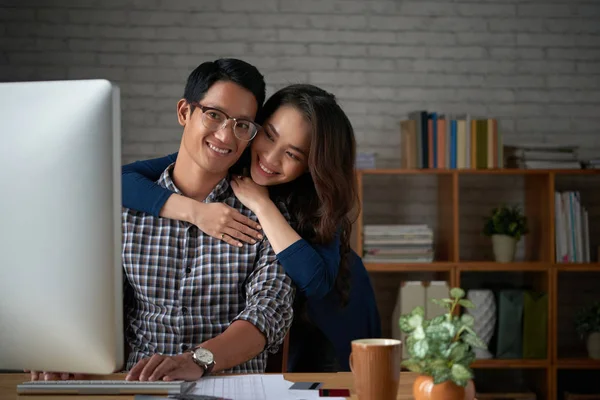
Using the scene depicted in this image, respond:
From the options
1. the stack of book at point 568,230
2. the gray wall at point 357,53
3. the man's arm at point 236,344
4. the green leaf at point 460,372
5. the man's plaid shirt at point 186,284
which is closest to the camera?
the green leaf at point 460,372

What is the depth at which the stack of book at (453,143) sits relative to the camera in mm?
4152

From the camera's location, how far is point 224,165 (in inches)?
84.7

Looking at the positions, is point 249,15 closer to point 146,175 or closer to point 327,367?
point 146,175

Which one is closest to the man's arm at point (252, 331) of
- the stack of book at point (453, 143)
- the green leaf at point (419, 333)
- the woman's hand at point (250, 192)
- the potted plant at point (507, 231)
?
the woman's hand at point (250, 192)

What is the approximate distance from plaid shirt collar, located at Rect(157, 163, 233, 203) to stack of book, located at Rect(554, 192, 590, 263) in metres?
2.49

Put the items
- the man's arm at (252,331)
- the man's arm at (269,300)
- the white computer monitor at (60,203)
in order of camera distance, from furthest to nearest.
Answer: the man's arm at (269,300) < the man's arm at (252,331) < the white computer monitor at (60,203)

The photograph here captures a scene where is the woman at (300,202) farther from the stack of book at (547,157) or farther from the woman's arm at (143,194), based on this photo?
the stack of book at (547,157)

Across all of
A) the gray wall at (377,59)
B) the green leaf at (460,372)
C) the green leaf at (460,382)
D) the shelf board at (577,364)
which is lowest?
the shelf board at (577,364)

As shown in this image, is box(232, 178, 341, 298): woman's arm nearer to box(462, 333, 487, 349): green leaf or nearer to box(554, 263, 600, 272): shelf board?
box(462, 333, 487, 349): green leaf

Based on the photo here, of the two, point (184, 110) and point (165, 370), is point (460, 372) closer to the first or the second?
point (165, 370)

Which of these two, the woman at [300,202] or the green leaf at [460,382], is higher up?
the woman at [300,202]

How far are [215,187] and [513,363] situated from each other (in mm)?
2499

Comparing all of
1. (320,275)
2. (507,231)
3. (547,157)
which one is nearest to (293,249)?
(320,275)

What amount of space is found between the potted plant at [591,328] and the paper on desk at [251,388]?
307 centimetres
